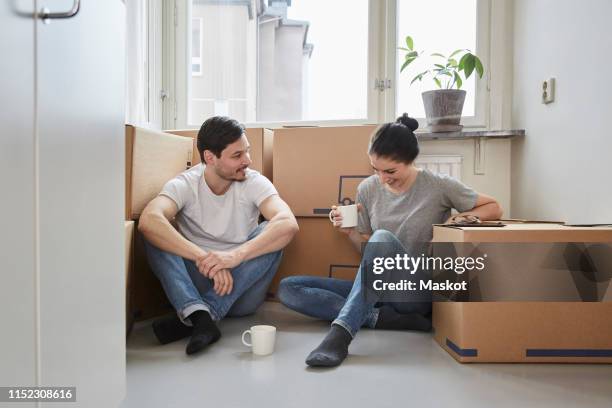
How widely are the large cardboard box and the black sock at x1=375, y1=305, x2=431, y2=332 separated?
0.42 metres

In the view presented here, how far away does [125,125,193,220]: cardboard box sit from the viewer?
2.10 m

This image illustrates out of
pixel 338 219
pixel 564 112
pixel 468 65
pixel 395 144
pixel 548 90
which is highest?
pixel 468 65

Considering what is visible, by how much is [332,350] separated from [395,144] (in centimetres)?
78

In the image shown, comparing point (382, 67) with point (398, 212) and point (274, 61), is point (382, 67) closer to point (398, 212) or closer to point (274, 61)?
point (274, 61)

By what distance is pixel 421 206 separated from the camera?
2.00m

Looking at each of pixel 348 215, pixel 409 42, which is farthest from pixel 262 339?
pixel 409 42

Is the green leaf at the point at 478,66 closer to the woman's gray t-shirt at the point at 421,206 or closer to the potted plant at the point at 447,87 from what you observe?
the potted plant at the point at 447,87

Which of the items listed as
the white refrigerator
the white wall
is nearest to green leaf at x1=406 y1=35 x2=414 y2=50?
the white wall

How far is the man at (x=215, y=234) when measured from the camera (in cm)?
192

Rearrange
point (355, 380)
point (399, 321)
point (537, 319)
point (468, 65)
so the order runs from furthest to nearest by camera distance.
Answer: point (468, 65)
point (399, 321)
point (537, 319)
point (355, 380)

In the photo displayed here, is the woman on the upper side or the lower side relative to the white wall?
lower

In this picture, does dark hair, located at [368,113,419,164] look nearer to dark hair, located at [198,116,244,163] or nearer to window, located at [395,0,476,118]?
dark hair, located at [198,116,244,163]

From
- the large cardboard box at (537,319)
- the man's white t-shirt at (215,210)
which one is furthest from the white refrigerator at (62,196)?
the man's white t-shirt at (215,210)

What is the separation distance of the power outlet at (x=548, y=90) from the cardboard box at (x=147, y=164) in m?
1.62
